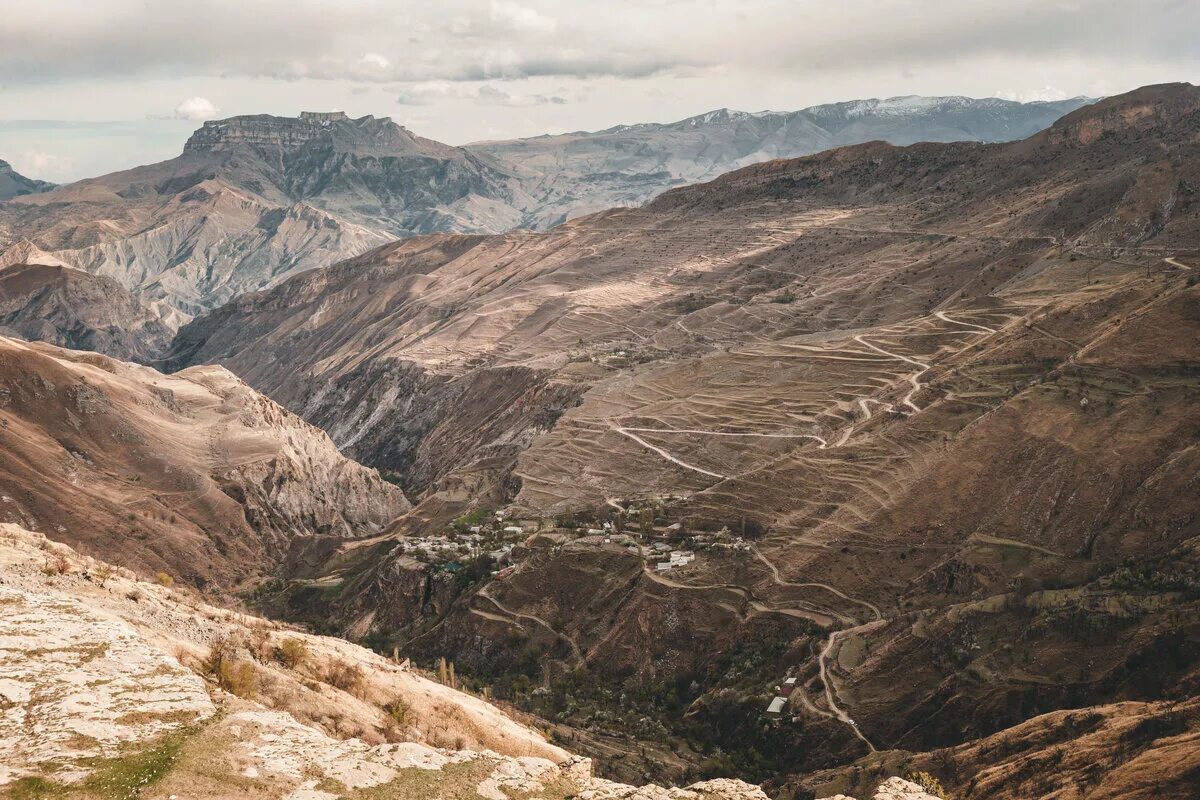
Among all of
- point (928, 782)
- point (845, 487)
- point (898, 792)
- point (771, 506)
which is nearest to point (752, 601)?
point (771, 506)

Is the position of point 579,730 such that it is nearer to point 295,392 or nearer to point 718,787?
point 718,787

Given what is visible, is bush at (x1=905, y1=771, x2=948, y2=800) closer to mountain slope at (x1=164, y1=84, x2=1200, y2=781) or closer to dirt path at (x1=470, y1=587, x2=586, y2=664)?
mountain slope at (x1=164, y1=84, x2=1200, y2=781)

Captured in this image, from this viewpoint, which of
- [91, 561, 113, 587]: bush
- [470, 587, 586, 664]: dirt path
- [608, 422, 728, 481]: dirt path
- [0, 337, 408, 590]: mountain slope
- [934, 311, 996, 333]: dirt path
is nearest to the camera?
[91, 561, 113, 587]: bush

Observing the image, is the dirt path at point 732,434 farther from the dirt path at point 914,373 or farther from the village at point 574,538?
the village at point 574,538

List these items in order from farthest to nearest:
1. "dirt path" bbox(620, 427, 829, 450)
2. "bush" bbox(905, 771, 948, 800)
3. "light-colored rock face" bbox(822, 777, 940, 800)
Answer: "dirt path" bbox(620, 427, 829, 450)
"bush" bbox(905, 771, 948, 800)
"light-colored rock face" bbox(822, 777, 940, 800)

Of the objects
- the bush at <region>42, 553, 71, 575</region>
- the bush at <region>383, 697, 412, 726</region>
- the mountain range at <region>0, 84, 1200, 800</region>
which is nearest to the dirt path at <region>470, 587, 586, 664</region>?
the mountain range at <region>0, 84, 1200, 800</region>

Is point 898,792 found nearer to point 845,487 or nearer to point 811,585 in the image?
point 811,585

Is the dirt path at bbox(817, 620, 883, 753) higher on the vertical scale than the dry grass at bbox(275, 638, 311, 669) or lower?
lower
